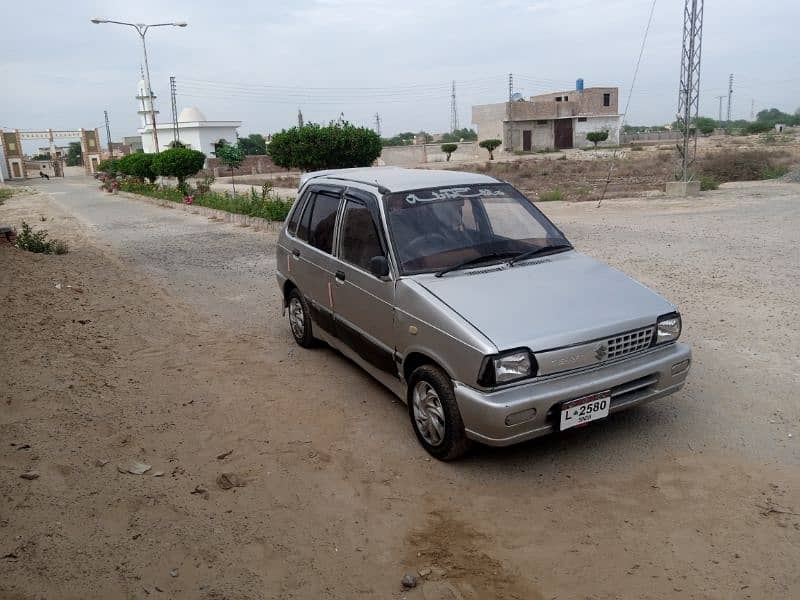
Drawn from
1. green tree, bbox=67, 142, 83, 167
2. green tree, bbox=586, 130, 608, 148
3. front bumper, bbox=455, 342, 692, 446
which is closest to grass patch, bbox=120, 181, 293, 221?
front bumper, bbox=455, 342, 692, 446

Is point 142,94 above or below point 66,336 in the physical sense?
above

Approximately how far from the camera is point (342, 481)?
4016 millimetres

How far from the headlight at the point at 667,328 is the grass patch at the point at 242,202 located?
29.7ft

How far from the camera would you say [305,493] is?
389 centimetres

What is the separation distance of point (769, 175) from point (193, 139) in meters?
51.6

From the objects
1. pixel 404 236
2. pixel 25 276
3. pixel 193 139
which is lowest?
pixel 25 276

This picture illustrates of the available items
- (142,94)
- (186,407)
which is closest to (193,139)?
(142,94)

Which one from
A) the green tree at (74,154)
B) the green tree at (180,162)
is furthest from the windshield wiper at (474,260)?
the green tree at (74,154)

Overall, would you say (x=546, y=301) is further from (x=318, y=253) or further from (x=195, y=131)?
(x=195, y=131)

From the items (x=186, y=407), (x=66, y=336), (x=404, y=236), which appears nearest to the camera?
(x=404, y=236)

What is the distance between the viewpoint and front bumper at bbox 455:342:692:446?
3635mm

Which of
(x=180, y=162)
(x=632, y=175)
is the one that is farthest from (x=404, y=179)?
(x=632, y=175)

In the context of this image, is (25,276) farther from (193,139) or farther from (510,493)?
(193,139)

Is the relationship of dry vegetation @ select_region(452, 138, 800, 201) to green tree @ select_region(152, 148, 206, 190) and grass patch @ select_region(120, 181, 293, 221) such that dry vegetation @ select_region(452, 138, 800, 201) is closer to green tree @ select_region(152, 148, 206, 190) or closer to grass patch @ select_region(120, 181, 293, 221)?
grass patch @ select_region(120, 181, 293, 221)
